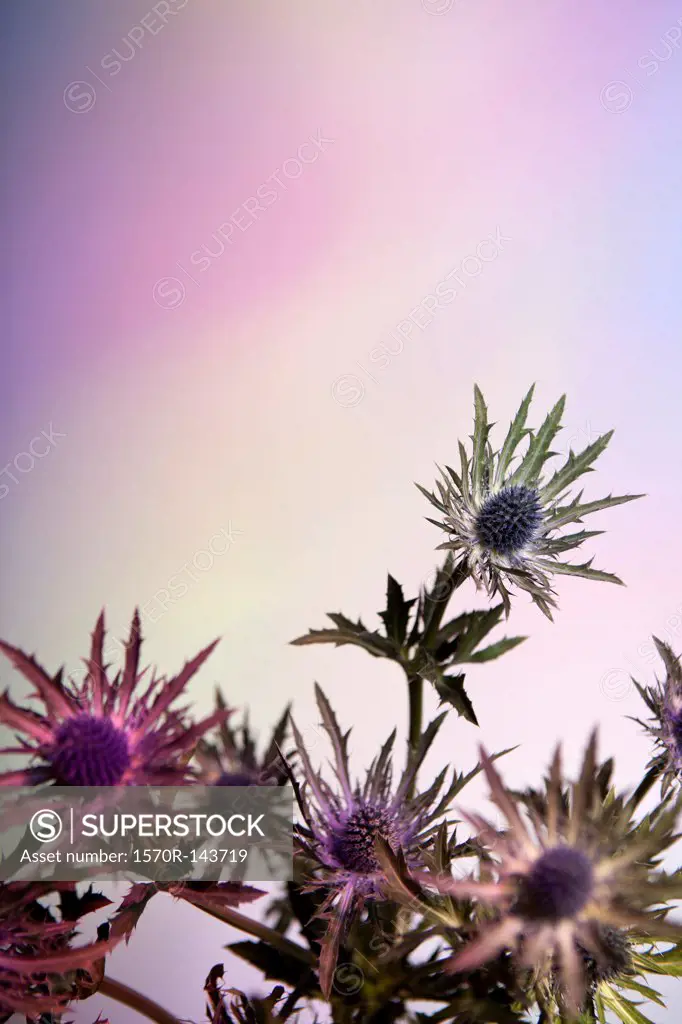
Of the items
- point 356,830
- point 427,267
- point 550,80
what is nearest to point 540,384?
point 427,267

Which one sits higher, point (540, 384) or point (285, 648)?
point (540, 384)

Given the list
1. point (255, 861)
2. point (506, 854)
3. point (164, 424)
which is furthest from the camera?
point (164, 424)

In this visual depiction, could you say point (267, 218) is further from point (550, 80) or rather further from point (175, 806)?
point (175, 806)

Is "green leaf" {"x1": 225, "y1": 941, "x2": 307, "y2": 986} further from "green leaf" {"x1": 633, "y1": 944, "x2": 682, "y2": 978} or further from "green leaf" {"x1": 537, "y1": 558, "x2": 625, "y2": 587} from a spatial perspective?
"green leaf" {"x1": 537, "y1": 558, "x2": 625, "y2": 587}

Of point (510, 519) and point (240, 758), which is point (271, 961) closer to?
point (240, 758)

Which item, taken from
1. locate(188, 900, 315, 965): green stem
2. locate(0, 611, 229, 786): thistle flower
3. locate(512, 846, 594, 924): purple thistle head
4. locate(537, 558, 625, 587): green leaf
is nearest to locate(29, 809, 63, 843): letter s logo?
locate(0, 611, 229, 786): thistle flower

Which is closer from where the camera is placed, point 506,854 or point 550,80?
point 506,854

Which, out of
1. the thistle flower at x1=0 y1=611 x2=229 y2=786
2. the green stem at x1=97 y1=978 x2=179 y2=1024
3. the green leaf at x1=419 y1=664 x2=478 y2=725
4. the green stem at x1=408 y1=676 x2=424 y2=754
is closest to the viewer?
the thistle flower at x1=0 y1=611 x2=229 y2=786
